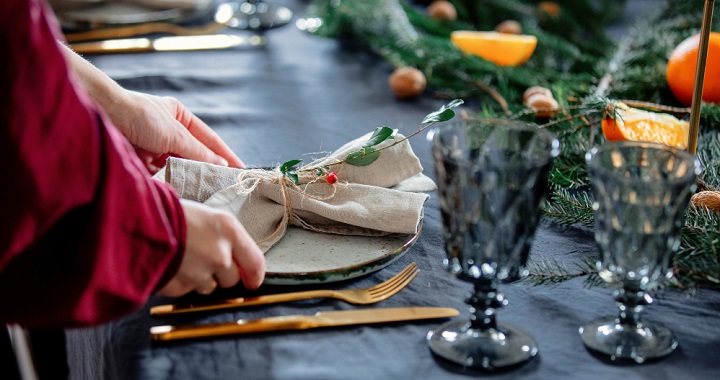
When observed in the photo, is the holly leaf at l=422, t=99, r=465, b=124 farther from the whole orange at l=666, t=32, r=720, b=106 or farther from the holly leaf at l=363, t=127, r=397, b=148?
the whole orange at l=666, t=32, r=720, b=106

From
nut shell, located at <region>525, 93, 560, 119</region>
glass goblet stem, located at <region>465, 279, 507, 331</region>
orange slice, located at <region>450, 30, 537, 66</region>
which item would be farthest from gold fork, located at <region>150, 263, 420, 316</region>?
orange slice, located at <region>450, 30, 537, 66</region>

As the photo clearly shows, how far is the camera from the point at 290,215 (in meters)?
0.78

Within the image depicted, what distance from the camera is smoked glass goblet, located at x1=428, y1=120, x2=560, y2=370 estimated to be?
571 mm

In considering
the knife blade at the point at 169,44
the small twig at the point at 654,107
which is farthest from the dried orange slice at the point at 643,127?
the knife blade at the point at 169,44

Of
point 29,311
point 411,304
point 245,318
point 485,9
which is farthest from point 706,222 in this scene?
point 485,9

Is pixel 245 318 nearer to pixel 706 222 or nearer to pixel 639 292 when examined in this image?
pixel 639 292

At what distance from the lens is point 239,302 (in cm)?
68

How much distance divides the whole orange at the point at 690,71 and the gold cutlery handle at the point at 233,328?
69 centimetres

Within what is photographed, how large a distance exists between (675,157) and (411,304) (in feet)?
0.81

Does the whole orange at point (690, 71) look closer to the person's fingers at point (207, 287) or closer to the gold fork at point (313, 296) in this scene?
the gold fork at point (313, 296)

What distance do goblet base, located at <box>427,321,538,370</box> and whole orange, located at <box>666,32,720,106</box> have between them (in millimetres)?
601

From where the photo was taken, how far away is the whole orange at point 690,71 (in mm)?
1095

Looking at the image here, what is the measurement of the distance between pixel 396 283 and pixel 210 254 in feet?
0.58

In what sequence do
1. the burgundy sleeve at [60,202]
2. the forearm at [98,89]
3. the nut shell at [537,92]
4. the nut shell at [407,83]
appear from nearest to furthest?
the burgundy sleeve at [60,202], the forearm at [98,89], the nut shell at [537,92], the nut shell at [407,83]
